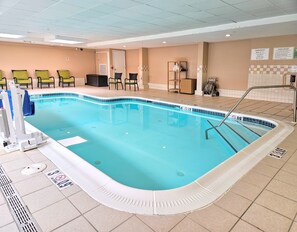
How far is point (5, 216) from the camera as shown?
60.7 inches

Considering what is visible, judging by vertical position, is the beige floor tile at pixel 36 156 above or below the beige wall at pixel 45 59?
below

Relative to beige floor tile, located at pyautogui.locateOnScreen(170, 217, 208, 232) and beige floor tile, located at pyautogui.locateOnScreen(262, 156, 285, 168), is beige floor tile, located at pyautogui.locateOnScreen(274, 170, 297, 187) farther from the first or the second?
beige floor tile, located at pyautogui.locateOnScreen(170, 217, 208, 232)

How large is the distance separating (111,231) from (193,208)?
2.06 ft

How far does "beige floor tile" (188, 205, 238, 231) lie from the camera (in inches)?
55.5

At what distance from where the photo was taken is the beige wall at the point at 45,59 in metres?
9.33

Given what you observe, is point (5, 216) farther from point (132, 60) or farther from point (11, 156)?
point (132, 60)

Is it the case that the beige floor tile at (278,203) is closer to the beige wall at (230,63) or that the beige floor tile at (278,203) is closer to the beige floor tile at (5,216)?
the beige floor tile at (5,216)

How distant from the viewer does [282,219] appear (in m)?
1.48

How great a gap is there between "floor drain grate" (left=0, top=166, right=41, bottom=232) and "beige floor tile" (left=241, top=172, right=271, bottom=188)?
180 centimetres

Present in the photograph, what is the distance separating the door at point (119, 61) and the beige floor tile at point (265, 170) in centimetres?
958

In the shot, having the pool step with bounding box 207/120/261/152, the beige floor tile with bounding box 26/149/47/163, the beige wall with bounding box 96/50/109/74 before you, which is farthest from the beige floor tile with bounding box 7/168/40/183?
the beige wall with bounding box 96/50/109/74

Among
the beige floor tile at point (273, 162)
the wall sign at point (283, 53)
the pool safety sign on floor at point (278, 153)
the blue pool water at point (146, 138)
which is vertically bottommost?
the blue pool water at point (146, 138)

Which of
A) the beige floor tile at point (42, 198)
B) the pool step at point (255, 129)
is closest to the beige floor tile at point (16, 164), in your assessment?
the beige floor tile at point (42, 198)

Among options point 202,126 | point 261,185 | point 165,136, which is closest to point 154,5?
point 165,136
